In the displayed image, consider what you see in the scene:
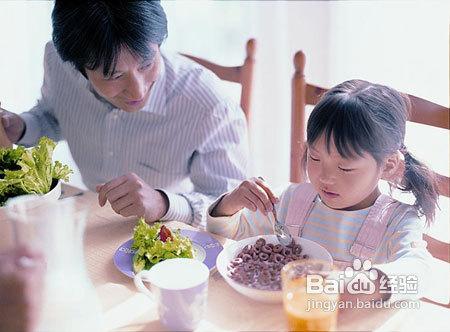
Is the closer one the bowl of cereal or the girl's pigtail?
the bowl of cereal

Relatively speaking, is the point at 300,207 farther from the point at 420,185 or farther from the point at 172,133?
the point at 172,133

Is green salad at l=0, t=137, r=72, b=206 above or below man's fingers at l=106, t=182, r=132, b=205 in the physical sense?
above

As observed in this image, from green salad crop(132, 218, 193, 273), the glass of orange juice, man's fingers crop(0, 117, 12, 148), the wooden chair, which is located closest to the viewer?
the glass of orange juice

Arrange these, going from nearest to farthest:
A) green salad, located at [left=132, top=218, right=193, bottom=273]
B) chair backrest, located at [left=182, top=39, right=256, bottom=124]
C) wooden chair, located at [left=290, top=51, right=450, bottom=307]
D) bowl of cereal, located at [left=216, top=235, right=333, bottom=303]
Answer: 1. bowl of cereal, located at [left=216, top=235, right=333, bottom=303]
2. green salad, located at [left=132, top=218, right=193, bottom=273]
3. wooden chair, located at [left=290, top=51, right=450, bottom=307]
4. chair backrest, located at [left=182, top=39, right=256, bottom=124]

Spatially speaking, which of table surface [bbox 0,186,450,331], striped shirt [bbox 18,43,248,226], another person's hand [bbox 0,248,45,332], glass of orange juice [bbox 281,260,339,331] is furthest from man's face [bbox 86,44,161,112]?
glass of orange juice [bbox 281,260,339,331]

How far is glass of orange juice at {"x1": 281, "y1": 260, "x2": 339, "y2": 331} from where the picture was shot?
2.58 feet

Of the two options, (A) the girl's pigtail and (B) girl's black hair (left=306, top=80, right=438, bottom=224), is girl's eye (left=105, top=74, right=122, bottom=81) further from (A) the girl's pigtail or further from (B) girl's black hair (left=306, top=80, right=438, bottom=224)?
(A) the girl's pigtail

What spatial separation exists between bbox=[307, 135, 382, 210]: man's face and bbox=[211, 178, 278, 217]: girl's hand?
0.32 feet

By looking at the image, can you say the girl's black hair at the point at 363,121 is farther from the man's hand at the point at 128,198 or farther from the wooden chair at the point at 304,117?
the man's hand at the point at 128,198

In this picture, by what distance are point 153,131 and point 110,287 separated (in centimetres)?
60

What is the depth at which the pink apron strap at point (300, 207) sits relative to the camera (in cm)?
127

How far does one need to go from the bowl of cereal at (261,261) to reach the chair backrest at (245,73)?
710 millimetres

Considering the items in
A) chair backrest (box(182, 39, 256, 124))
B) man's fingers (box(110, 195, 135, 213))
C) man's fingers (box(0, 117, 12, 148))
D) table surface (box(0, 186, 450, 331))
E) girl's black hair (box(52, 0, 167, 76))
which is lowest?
table surface (box(0, 186, 450, 331))

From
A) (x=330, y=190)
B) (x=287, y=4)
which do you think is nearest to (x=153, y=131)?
(x=330, y=190)
